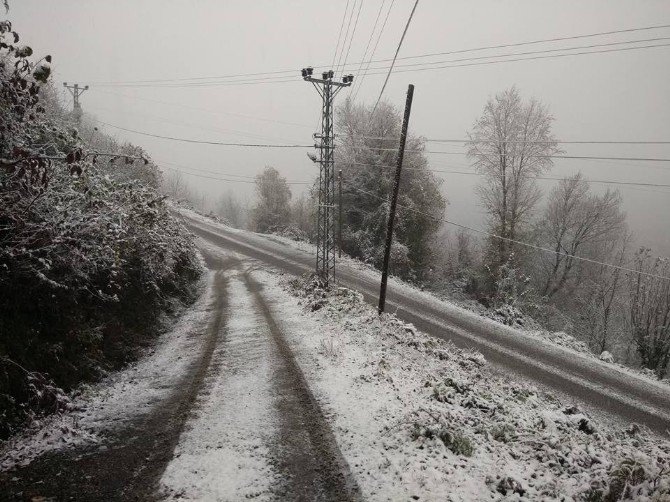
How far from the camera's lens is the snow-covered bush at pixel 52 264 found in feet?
19.5

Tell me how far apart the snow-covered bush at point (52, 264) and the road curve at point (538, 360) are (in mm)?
11045

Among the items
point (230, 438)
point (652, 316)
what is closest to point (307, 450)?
point (230, 438)

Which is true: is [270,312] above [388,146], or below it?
below

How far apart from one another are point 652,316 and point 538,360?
12.3m

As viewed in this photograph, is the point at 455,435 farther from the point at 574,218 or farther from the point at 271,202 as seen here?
the point at 271,202

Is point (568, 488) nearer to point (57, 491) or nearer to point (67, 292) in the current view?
point (57, 491)

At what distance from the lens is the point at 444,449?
5945mm

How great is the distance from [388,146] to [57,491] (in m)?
31.9

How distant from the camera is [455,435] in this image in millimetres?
6125

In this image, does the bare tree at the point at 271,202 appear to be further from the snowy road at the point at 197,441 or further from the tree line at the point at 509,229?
the snowy road at the point at 197,441

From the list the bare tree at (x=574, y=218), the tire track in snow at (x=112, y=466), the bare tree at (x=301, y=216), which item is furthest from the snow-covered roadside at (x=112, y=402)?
the bare tree at (x=301, y=216)

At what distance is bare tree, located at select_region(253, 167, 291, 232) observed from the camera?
51094 millimetres

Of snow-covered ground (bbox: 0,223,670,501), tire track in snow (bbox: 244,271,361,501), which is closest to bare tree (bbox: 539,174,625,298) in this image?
snow-covered ground (bbox: 0,223,670,501)

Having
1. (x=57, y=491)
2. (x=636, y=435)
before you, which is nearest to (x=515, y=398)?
(x=636, y=435)
